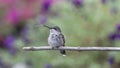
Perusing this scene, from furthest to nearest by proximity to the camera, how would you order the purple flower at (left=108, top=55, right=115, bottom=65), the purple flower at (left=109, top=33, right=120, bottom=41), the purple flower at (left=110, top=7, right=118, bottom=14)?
the purple flower at (left=110, top=7, right=118, bottom=14)
the purple flower at (left=109, top=33, right=120, bottom=41)
the purple flower at (left=108, top=55, right=115, bottom=65)

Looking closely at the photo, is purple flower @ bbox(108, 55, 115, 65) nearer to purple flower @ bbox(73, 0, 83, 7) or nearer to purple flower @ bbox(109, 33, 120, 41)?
purple flower @ bbox(109, 33, 120, 41)

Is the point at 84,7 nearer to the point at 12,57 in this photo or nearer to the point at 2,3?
the point at 12,57

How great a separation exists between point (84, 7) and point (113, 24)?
11.9 inches

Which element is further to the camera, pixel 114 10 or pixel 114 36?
pixel 114 10

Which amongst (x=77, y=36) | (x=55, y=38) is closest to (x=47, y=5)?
(x=77, y=36)

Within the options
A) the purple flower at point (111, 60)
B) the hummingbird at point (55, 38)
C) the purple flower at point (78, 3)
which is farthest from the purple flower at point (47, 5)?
the hummingbird at point (55, 38)

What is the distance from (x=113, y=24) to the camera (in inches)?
156

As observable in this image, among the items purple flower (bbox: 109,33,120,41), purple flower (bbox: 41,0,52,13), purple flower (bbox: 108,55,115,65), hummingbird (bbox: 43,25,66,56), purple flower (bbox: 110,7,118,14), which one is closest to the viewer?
hummingbird (bbox: 43,25,66,56)

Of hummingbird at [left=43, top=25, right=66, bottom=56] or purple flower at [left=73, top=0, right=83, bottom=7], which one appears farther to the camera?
purple flower at [left=73, top=0, right=83, bottom=7]

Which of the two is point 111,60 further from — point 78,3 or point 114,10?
point 78,3

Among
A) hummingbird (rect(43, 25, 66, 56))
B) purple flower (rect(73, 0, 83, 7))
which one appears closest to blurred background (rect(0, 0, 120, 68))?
purple flower (rect(73, 0, 83, 7))

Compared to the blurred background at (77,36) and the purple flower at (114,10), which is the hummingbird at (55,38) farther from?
the purple flower at (114,10)

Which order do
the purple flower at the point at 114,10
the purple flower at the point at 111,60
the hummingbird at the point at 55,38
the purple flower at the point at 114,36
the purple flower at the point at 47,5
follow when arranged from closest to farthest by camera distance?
the hummingbird at the point at 55,38 < the purple flower at the point at 111,60 < the purple flower at the point at 114,36 < the purple flower at the point at 114,10 < the purple flower at the point at 47,5

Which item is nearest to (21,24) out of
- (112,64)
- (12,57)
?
(12,57)
